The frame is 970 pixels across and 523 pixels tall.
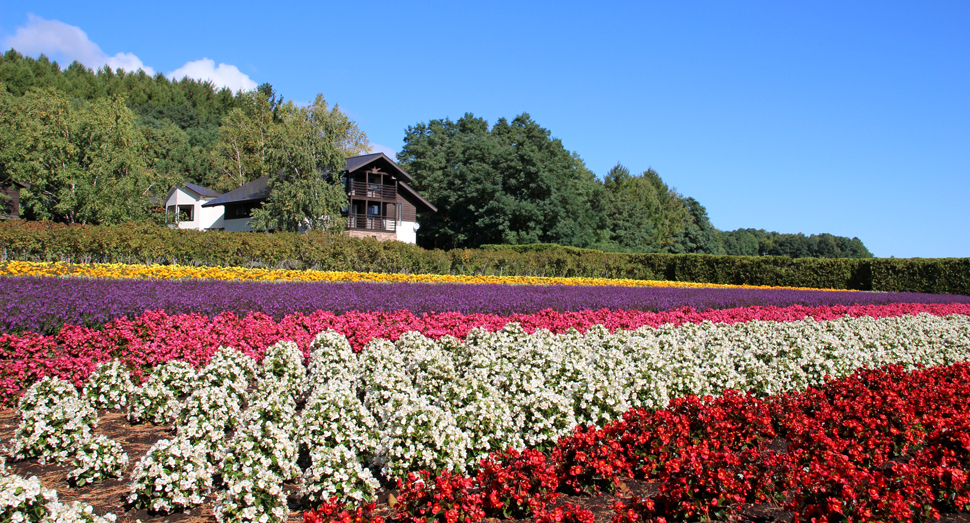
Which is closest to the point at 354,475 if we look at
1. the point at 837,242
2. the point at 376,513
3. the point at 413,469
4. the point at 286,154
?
the point at 376,513

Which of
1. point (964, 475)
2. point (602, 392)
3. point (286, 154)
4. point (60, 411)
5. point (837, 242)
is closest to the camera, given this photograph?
point (964, 475)

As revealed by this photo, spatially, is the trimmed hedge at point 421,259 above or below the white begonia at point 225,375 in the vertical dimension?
above

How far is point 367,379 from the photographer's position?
5438mm

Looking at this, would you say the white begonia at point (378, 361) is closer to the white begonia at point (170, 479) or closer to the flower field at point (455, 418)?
the flower field at point (455, 418)

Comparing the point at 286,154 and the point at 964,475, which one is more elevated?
the point at 286,154

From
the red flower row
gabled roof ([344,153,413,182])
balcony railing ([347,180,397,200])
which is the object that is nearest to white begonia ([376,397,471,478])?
the red flower row

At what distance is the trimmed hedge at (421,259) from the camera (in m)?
16.7

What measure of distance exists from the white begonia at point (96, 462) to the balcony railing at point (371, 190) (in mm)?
35430

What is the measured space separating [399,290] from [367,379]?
19.1ft

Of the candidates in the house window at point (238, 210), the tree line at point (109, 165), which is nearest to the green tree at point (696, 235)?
the tree line at point (109, 165)

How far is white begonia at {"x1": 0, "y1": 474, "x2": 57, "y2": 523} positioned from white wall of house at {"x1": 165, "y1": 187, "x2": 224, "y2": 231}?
45.2 m

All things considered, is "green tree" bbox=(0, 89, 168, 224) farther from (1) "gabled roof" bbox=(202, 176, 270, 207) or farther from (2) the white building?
(1) "gabled roof" bbox=(202, 176, 270, 207)

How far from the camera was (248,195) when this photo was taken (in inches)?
1583

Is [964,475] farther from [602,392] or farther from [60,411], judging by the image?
[60,411]
